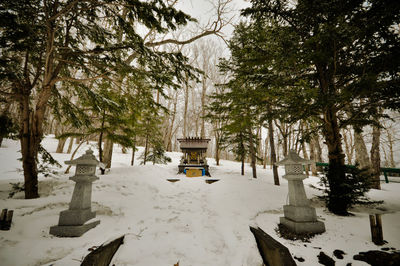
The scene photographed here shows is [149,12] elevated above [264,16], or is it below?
below

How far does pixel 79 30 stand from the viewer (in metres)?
5.29

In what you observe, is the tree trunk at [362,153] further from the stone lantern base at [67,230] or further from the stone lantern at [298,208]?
the stone lantern base at [67,230]

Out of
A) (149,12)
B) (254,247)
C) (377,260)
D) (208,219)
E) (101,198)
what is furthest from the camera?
(101,198)

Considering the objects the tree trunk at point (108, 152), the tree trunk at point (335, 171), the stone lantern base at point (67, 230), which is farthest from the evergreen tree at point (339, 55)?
the tree trunk at point (108, 152)

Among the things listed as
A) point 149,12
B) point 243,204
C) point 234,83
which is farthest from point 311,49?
point 243,204

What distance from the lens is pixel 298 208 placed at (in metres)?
3.65

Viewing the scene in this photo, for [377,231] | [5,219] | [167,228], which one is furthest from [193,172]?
[377,231]

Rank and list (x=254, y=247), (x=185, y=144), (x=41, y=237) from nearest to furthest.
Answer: (x=41, y=237) → (x=254, y=247) → (x=185, y=144)

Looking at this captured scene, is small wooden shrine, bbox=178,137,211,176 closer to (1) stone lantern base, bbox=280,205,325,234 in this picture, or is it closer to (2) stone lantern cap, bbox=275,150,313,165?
(2) stone lantern cap, bbox=275,150,313,165

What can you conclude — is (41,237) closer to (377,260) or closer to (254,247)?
(254,247)

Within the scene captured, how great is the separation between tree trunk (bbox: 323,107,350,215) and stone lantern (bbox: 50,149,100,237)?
Answer: 254 inches

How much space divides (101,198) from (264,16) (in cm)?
835

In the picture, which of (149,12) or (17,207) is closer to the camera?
(17,207)

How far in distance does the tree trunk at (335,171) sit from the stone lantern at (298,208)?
1415 millimetres
